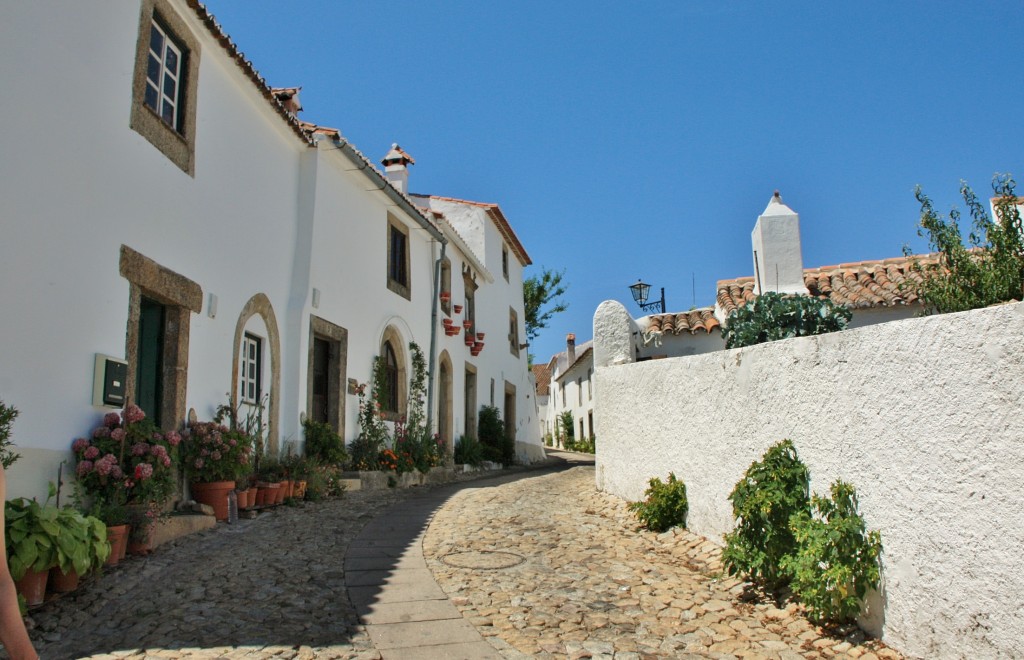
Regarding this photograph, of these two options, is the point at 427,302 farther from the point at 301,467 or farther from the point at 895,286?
the point at 895,286

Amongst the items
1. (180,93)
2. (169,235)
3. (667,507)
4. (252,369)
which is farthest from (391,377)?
(667,507)

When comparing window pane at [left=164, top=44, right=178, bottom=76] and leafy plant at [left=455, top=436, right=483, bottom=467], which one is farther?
leafy plant at [left=455, top=436, right=483, bottom=467]

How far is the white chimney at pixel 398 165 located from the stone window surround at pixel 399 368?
4.71m

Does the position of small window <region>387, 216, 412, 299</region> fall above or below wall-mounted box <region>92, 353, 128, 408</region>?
above

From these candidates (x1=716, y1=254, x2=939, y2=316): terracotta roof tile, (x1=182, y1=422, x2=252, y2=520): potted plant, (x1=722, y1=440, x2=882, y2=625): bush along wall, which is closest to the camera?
(x1=722, y1=440, x2=882, y2=625): bush along wall

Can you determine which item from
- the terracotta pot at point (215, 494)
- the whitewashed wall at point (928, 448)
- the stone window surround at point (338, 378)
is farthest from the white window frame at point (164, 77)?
the whitewashed wall at point (928, 448)

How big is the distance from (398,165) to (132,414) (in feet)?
40.3

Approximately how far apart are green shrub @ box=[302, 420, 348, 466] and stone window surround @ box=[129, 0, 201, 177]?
399cm

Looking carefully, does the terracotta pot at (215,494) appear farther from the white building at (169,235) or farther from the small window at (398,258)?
the small window at (398,258)

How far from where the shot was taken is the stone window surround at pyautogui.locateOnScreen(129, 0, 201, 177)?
25.0 feet

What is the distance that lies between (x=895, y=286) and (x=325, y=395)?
355 inches

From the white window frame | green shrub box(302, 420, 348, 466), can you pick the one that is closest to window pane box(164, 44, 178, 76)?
the white window frame

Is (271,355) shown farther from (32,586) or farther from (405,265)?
(32,586)

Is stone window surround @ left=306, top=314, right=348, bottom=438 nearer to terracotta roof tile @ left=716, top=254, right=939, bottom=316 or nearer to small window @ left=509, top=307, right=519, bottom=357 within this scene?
terracotta roof tile @ left=716, top=254, right=939, bottom=316
